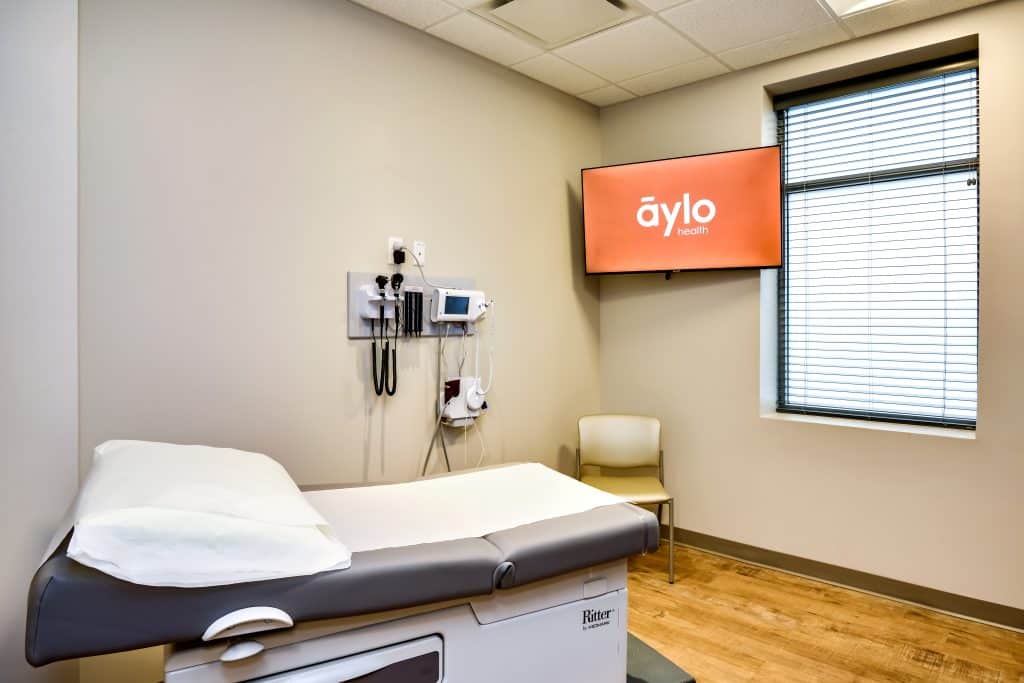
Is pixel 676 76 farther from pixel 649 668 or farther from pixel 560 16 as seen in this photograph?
pixel 649 668

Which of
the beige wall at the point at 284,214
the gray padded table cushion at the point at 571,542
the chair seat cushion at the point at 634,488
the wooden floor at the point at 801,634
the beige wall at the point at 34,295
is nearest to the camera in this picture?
the gray padded table cushion at the point at 571,542

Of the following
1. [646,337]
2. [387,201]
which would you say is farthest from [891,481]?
[387,201]

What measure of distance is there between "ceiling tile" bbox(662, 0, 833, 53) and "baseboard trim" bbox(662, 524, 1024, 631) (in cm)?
254

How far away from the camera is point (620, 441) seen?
3.47 meters

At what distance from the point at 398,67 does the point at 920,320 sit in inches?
106

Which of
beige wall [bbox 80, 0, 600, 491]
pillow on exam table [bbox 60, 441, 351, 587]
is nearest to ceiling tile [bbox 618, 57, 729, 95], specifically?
beige wall [bbox 80, 0, 600, 491]

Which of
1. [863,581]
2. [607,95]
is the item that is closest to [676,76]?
[607,95]

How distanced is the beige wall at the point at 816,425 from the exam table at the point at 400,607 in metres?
1.72

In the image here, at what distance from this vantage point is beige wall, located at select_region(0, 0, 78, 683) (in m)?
1.70

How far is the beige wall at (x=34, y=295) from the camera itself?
1.70 m

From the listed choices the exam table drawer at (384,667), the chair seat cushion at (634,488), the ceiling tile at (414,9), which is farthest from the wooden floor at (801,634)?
the ceiling tile at (414,9)

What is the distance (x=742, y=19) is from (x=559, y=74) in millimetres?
970

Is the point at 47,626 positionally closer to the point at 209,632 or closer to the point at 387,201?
the point at 209,632

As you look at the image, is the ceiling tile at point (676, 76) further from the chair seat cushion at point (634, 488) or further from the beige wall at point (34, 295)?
the beige wall at point (34, 295)
